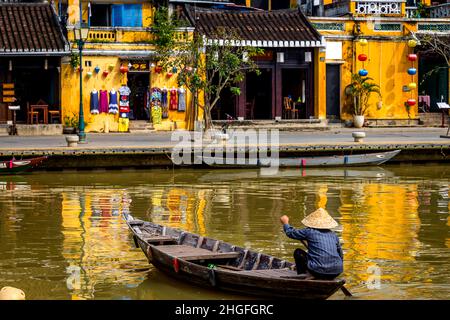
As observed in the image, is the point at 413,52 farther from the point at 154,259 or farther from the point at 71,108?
the point at 154,259

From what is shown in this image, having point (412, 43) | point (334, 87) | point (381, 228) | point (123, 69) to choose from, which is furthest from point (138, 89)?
point (381, 228)

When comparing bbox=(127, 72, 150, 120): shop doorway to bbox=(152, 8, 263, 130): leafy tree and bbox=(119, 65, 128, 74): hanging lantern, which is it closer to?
bbox=(119, 65, 128, 74): hanging lantern

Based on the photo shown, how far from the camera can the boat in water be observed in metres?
34.9

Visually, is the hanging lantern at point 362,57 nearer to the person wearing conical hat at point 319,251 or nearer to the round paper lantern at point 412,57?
the round paper lantern at point 412,57

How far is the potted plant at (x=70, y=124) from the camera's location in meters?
45.7

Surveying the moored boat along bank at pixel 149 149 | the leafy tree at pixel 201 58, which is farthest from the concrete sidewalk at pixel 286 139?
the leafy tree at pixel 201 58

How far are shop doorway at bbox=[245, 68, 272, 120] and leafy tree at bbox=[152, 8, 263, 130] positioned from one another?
124cm

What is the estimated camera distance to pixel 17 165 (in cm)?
3497


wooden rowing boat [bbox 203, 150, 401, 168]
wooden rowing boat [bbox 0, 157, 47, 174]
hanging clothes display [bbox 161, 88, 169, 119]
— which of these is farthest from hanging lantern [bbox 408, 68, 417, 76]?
wooden rowing boat [bbox 0, 157, 47, 174]

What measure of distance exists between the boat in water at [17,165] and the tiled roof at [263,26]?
44.0 ft

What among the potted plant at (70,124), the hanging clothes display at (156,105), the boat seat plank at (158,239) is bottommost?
the boat seat plank at (158,239)

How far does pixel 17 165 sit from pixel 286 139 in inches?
453

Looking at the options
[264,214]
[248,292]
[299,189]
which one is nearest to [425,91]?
[299,189]

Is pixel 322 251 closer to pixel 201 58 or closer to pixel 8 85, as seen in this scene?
pixel 201 58
